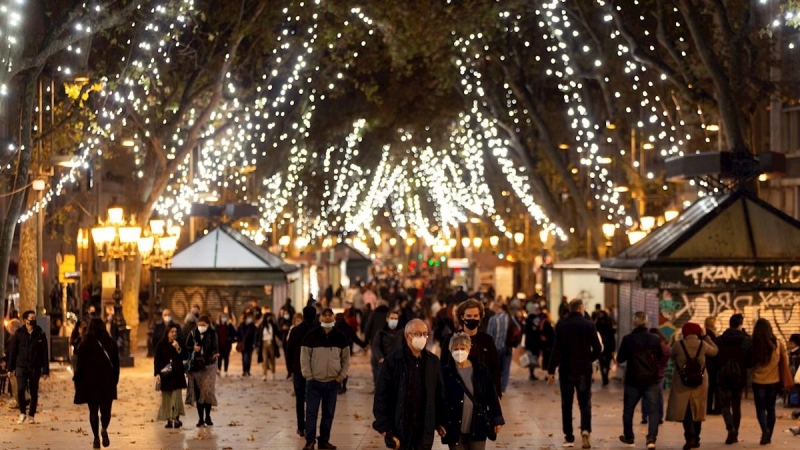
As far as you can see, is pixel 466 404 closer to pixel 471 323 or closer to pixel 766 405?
pixel 471 323

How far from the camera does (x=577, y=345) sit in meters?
18.8

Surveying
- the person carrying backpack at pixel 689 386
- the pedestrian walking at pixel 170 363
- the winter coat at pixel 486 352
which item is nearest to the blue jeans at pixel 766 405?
the person carrying backpack at pixel 689 386

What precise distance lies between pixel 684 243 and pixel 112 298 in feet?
51.1

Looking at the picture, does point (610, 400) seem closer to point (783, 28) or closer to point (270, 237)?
point (783, 28)

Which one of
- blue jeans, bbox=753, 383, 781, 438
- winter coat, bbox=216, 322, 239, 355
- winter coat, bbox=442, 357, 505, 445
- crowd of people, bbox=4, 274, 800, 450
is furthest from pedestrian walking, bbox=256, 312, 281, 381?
winter coat, bbox=442, 357, 505, 445

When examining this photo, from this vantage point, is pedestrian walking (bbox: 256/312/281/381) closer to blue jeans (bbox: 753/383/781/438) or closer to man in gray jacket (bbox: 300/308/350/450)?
man in gray jacket (bbox: 300/308/350/450)

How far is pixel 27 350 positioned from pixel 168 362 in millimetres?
2303

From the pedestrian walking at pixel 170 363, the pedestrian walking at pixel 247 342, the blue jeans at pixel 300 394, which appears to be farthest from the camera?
the pedestrian walking at pixel 247 342

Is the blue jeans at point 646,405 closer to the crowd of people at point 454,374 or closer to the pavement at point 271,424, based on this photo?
the crowd of people at point 454,374

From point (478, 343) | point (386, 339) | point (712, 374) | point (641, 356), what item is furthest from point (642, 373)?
point (386, 339)

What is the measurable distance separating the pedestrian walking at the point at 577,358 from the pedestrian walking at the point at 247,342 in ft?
48.0

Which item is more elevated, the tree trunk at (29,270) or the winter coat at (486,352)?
the tree trunk at (29,270)

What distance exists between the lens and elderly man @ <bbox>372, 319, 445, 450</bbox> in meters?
12.9

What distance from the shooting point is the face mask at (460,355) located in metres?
13.2
